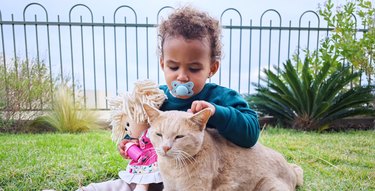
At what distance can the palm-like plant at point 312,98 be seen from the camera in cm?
552

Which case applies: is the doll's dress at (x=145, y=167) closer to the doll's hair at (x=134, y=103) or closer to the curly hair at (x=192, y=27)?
the doll's hair at (x=134, y=103)

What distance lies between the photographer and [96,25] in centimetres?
666

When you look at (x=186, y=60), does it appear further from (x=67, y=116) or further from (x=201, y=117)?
(x=67, y=116)

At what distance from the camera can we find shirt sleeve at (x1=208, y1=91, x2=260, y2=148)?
1.65 metres

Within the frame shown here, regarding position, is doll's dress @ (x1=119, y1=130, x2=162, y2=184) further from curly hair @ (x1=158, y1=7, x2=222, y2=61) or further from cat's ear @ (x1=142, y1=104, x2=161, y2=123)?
curly hair @ (x1=158, y1=7, x2=222, y2=61)

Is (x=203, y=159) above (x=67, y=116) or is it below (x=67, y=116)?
above

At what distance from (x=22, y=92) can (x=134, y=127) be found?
478 centimetres

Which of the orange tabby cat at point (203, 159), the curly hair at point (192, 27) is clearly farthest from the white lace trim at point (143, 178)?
the curly hair at point (192, 27)

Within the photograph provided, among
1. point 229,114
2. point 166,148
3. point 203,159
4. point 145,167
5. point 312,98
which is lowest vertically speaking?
point 312,98

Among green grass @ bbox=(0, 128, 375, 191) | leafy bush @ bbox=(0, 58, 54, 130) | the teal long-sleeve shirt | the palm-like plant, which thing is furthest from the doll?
leafy bush @ bbox=(0, 58, 54, 130)

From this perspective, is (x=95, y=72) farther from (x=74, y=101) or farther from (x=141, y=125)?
(x=141, y=125)

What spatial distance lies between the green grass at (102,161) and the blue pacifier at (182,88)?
1190 millimetres

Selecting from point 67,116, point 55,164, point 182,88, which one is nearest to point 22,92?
point 67,116

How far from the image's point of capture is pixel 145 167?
1950 mm
